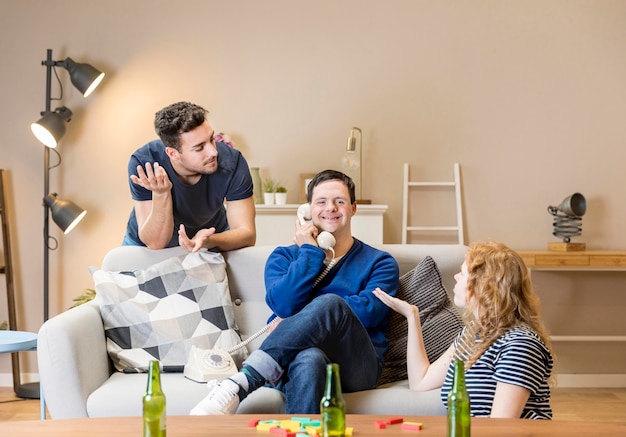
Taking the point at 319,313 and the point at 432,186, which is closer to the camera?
the point at 319,313

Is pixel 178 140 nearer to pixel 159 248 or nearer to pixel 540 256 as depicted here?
pixel 159 248

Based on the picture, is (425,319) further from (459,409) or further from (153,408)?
(153,408)

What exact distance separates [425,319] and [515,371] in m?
0.88

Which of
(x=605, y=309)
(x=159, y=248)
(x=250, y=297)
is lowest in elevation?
(x=605, y=309)

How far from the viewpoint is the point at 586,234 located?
4.88 meters

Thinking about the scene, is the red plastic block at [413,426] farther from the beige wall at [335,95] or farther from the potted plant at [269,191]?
the beige wall at [335,95]

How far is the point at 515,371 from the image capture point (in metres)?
1.93

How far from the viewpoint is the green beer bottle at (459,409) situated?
4.67 ft

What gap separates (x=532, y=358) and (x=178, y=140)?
1.61 meters

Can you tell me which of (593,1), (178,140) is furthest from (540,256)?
(178,140)

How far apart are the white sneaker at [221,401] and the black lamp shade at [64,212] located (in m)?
2.56

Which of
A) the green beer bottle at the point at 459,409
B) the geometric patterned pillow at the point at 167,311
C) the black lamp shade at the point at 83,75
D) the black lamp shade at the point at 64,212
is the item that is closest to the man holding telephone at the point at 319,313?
the geometric patterned pillow at the point at 167,311

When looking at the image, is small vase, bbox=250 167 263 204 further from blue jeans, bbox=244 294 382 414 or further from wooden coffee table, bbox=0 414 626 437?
wooden coffee table, bbox=0 414 626 437

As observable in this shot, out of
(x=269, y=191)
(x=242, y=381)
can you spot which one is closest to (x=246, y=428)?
(x=242, y=381)
